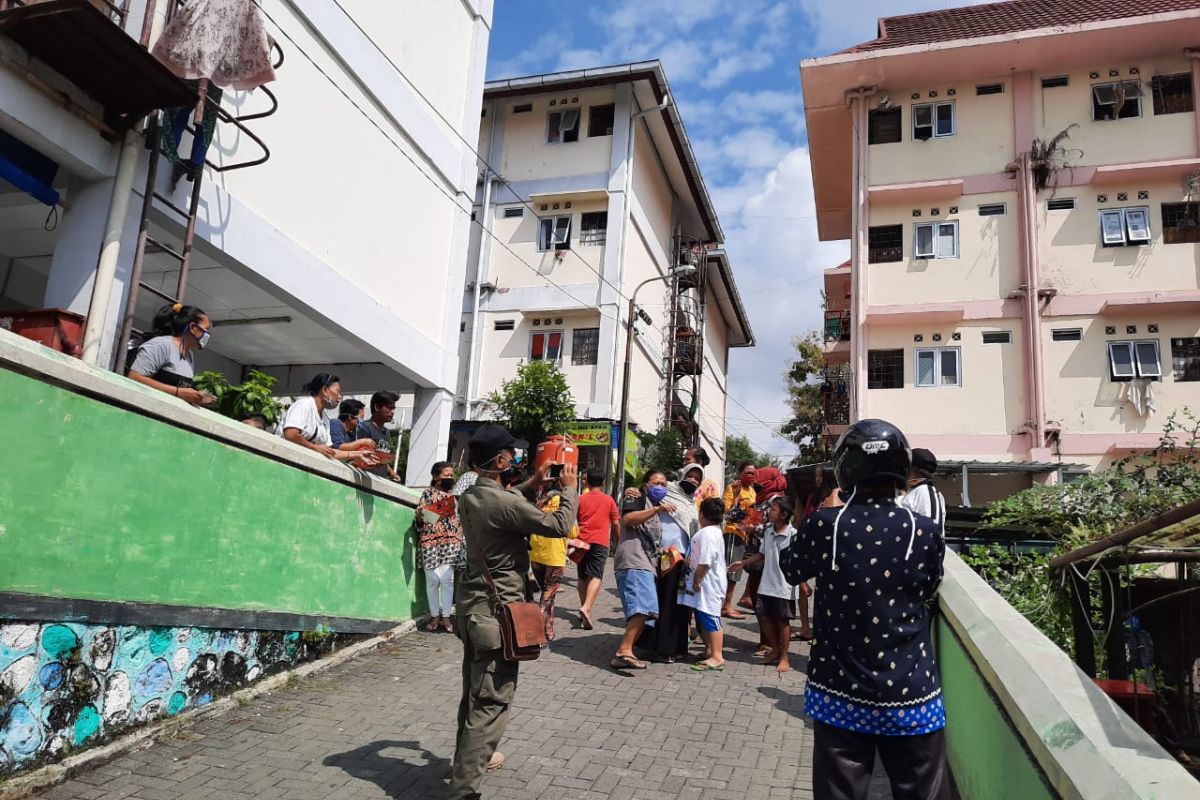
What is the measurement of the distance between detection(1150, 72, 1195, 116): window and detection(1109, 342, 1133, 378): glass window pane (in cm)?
535

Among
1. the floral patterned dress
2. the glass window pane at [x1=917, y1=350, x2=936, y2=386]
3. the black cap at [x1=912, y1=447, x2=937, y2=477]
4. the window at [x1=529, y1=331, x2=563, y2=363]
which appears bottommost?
the floral patterned dress

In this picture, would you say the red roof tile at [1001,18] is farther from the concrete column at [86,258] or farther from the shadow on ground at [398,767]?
the shadow on ground at [398,767]

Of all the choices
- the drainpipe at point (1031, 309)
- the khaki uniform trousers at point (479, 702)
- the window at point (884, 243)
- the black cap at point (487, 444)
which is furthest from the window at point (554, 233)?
the khaki uniform trousers at point (479, 702)

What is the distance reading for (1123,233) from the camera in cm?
1798

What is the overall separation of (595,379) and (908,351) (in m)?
8.54

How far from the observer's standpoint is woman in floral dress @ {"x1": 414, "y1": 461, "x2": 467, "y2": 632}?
8.13 metres

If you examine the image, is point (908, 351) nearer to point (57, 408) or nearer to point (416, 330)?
point (416, 330)

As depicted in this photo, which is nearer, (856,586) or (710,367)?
(856,586)

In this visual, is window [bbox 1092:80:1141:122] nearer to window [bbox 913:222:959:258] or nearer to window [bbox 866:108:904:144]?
window [bbox 913:222:959:258]

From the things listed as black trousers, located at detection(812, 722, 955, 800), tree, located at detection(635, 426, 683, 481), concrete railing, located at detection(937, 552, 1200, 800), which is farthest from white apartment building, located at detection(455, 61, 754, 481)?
black trousers, located at detection(812, 722, 955, 800)

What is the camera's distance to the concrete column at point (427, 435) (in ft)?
44.8

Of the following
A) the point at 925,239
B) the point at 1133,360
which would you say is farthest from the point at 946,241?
the point at 1133,360

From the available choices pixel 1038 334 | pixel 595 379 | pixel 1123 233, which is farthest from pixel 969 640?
pixel 595 379

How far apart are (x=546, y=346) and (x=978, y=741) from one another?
69.2 ft
